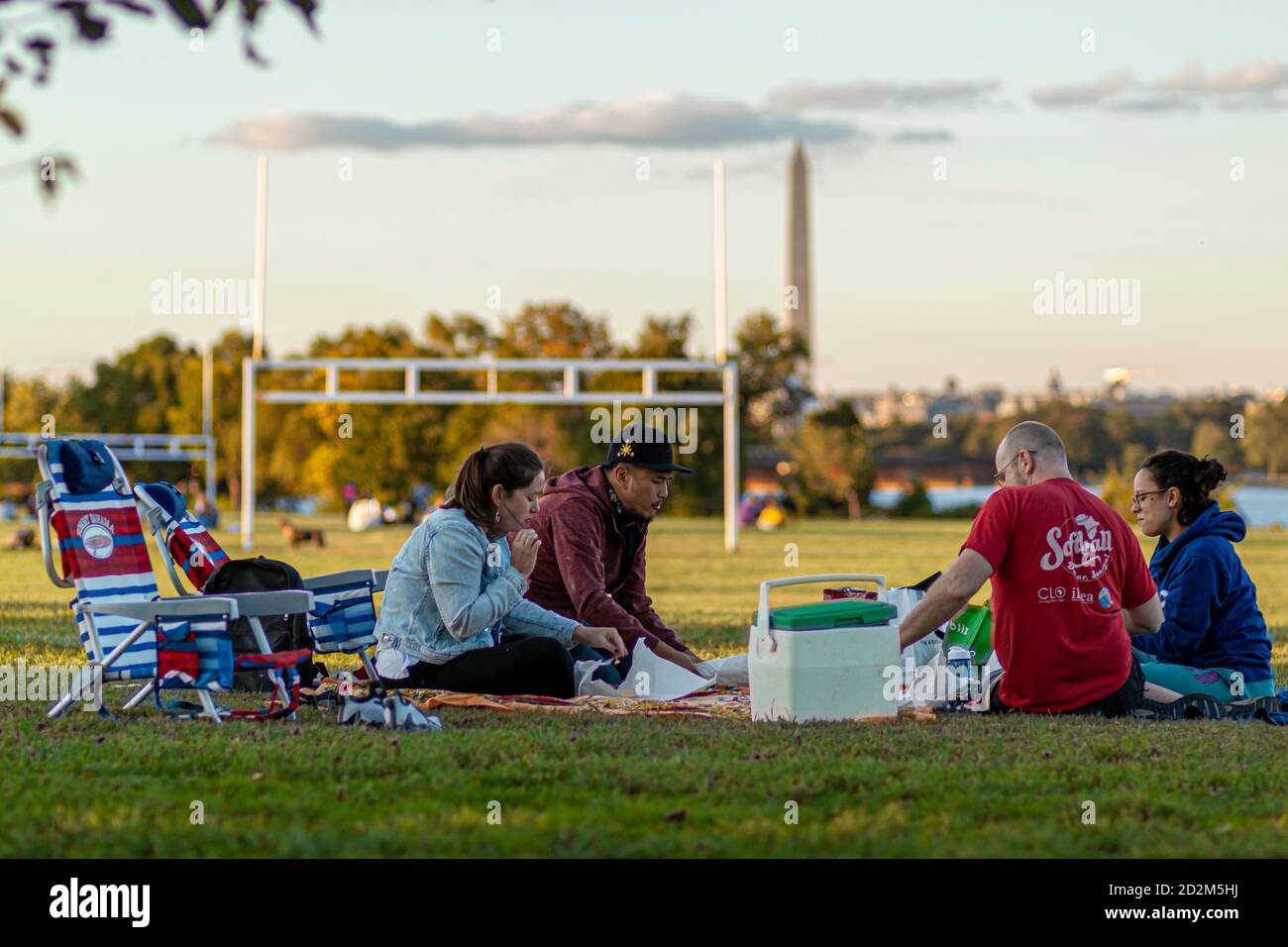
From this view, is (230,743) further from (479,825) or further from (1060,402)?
(1060,402)

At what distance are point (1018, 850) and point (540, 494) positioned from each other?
10.7 ft

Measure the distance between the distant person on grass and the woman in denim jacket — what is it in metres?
1.61

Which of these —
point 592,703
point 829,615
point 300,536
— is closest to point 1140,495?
point 829,615

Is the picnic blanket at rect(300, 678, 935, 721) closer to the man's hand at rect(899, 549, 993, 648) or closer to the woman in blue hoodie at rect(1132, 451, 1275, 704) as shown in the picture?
the man's hand at rect(899, 549, 993, 648)

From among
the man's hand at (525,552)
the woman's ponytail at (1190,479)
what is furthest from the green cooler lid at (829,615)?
the woman's ponytail at (1190,479)

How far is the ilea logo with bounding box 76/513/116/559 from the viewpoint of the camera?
6922mm

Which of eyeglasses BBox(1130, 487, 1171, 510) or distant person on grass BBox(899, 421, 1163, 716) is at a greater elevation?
eyeglasses BBox(1130, 487, 1171, 510)

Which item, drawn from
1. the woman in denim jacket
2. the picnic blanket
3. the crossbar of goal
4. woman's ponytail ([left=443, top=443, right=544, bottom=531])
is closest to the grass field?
the picnic blanket

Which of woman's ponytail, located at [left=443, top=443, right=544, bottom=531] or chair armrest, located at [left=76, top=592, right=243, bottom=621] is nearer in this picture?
chair armrest, located at [left=76, top=592, right=243, bottom=621]

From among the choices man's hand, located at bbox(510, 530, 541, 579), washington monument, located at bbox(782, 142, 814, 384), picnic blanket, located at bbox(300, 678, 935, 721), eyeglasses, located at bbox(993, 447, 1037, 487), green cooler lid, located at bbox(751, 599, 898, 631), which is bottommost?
picnic blanket, located at bbox(300, 678, 935, 721)

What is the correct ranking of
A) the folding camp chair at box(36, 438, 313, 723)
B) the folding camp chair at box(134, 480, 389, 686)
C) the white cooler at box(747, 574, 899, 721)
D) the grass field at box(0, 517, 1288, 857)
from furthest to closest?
the folding camp chair at box(134, 480, 389, 686) → the folding camp chair at box(36, 438, 313, 723) → the white cooler at box(747, 574, 899, 721) → the grass field at box(0, 517, 1288, 857)

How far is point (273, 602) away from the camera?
6.48 meters
